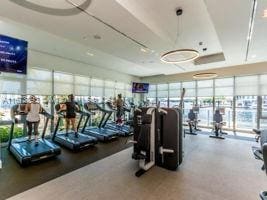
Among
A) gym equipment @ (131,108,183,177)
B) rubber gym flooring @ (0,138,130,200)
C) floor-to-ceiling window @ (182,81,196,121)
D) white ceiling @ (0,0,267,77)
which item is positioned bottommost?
rubber gym flooring @ (0,138,130,200)

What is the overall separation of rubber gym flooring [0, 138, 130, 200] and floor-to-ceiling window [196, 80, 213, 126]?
21.0ft

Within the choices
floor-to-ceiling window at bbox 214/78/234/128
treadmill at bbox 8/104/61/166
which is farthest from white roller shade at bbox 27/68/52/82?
floor-to-ceiling window at bbox 214/78/234/128

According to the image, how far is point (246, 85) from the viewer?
313 inches

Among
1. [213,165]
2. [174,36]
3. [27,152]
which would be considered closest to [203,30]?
[174,36]

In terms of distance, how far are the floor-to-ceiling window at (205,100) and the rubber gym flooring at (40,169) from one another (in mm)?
6393

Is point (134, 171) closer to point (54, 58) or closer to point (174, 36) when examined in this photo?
point (174, 36)

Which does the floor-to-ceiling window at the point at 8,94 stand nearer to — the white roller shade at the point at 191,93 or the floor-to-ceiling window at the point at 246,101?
the white roller shade at the point at 191,93

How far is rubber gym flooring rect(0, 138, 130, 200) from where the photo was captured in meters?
2.92

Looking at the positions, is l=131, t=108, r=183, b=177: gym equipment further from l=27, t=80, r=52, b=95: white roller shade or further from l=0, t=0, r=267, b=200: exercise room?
l=27, t=80, r=52, b=95: white roller shade

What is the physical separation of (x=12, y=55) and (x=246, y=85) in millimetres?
9779

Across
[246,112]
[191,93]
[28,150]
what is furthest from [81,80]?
[246,112]

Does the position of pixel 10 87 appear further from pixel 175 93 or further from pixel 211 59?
pixel 175 93

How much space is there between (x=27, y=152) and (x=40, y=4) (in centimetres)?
351

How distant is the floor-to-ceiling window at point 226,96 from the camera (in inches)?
332
